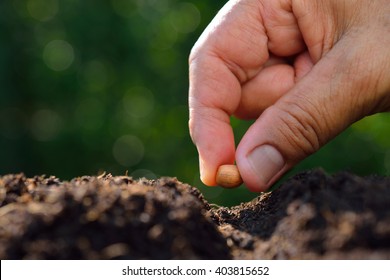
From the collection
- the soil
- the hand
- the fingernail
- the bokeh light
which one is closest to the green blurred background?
the bokeh light

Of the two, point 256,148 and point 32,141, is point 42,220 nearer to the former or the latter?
point 256,148

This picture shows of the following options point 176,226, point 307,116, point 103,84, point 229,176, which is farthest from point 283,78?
point 103,84

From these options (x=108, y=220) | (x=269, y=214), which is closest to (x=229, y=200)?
(x=269, y=214)

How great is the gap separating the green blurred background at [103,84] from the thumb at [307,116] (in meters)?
4.80

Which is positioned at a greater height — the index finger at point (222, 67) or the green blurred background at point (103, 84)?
the green blurred background at point (103, 84)

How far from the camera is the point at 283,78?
268 cm

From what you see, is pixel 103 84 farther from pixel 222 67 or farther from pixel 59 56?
pixel 222 67

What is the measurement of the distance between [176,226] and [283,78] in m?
1.51

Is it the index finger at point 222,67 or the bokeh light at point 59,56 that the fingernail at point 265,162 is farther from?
the bokeh light at point 59,56

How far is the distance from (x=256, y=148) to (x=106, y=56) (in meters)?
5.40

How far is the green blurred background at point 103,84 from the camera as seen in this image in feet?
23.7

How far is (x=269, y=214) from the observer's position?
1776 mm

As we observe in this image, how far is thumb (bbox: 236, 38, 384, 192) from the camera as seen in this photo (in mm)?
2205

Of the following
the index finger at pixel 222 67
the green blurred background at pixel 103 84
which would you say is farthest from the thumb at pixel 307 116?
the green blurred background at pixel 103 84
